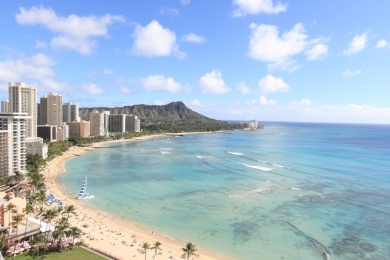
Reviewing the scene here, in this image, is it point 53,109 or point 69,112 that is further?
point 69,112

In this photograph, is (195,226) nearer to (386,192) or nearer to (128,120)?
(386,192)

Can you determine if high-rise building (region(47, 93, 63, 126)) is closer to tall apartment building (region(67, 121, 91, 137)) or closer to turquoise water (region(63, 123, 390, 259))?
tall apartment building (region(67, 121, 91, 137))

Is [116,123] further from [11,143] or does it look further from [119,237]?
[119,237]

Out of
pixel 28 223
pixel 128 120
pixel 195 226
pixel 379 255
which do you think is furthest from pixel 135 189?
pixel 128 120

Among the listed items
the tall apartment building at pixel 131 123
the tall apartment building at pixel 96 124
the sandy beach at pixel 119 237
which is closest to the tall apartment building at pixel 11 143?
the sandy beach at pixel 119 237

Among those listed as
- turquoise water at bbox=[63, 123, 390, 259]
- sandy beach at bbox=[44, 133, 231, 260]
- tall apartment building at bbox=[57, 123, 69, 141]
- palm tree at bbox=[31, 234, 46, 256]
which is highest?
tall apartment building at bbox=[57, 123, 69, 141]

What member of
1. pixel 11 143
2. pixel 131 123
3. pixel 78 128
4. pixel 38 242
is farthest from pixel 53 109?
pixel 38 242

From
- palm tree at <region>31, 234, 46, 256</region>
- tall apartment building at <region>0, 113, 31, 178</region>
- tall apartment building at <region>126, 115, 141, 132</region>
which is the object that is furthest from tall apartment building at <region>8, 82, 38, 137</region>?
tall apartment building at <region>126, 115, 141, 132</region>
